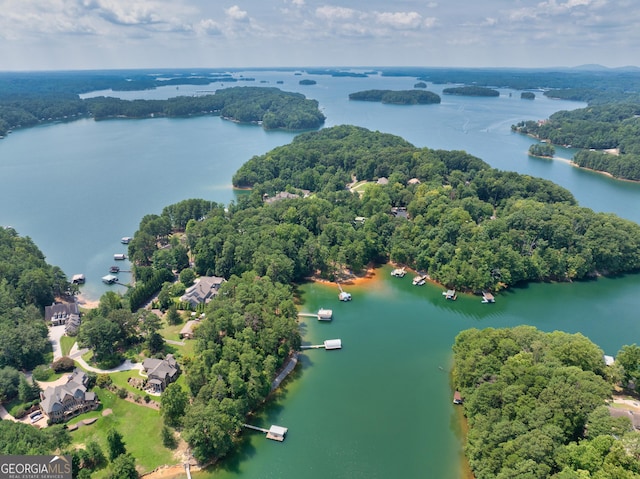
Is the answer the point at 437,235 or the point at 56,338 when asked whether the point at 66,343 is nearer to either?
the point at 56,338

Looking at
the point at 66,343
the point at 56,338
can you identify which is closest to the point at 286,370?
the point at 66,343

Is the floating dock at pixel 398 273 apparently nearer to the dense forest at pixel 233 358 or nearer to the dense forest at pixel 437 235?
the dense forest at pixel 437 235

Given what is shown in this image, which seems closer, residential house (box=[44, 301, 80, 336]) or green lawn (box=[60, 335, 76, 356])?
green lawn (box=[60, 335, 76, 356])

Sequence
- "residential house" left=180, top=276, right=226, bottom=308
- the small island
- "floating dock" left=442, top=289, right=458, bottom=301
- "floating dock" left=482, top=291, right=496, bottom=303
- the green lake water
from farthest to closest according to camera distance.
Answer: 1. the small island
2. "floating dock" left=442, top=289, right=458, bottom=301
3. "floating dock" left=482, top=291, right=496, bottom=303
4. "residential house" left=180, top=276, right=226, bottom=308
5. the green lake water

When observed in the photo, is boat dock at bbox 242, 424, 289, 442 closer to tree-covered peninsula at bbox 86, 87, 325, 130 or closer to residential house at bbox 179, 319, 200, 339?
residential house at bbox 179, 319, 200, 339

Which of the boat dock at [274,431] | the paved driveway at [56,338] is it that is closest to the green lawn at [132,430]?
the boat dock at [274,431]

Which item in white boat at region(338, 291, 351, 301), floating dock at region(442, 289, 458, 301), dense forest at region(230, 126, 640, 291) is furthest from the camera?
dense forest at region(230, 126, 640, 291)

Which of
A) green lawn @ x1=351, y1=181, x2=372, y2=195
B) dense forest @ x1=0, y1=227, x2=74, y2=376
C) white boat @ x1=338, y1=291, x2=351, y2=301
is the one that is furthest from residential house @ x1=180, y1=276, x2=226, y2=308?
green lawn @ x1=351, y1=181, x2=372, y2=195
